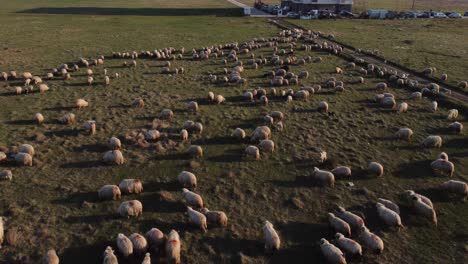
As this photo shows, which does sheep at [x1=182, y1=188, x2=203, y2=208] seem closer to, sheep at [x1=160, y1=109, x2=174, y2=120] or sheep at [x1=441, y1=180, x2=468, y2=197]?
sheep at [x1=160, y1=109, x2=174, y2=120]

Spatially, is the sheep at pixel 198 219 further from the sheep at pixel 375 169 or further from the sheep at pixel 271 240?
the sheep at pixel 375 169

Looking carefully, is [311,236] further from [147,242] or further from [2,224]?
[2,224]

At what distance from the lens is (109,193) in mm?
13602

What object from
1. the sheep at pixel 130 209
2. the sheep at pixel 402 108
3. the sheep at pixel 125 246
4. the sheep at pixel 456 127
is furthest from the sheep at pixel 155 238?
the sheep at pixel 402 108

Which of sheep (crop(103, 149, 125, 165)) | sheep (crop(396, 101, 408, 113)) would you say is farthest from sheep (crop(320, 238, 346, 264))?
sheep (crop(396, 101, 408, 113))

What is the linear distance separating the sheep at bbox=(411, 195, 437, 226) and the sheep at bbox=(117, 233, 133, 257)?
987 centimetres

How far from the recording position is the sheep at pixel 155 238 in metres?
11.4

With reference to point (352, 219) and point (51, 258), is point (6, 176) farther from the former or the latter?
point (352, 219)

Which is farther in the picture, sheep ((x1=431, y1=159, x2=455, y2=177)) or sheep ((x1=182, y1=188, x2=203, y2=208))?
sheep ((x1=431, y1=159, x2=455, y2=177))

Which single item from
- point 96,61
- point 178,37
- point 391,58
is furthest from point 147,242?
point 178,37

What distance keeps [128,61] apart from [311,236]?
1025 inches

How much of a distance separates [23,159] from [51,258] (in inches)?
269

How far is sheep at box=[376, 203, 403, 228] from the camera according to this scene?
41.1 ft

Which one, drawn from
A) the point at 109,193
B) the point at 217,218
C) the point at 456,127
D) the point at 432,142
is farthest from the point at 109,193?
the point at 456,127
